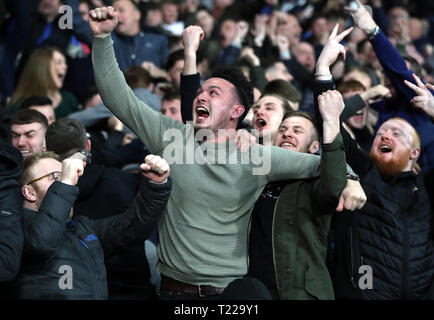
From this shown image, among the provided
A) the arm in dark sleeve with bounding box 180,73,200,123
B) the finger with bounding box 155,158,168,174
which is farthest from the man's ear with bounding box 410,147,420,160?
the finger with bounding box 155,158,168,174

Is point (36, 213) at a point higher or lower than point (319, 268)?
higher

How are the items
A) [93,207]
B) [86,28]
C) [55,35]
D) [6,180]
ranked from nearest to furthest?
[6,180] < [93,207] < [86,28] < [55,35]

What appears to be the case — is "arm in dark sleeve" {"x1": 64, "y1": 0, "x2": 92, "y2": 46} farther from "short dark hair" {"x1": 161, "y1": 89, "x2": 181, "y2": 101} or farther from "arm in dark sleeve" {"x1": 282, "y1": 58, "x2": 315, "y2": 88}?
"arm in dark sleeve" {"x1": 282, "y1": 58, "x2": 315, "y2": 88}

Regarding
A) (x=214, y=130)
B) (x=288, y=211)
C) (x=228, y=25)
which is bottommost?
(x=288, y=211)

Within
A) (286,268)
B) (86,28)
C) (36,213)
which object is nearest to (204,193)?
(286,268)

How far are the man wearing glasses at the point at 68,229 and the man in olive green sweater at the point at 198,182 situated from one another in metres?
0.16

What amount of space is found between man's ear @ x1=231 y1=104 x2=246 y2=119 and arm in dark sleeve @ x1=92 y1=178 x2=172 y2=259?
60 cm

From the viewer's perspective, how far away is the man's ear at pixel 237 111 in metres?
4.09

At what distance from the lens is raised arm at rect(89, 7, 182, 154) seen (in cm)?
372

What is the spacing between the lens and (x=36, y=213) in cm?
392

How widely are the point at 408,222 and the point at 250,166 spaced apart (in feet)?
3.84

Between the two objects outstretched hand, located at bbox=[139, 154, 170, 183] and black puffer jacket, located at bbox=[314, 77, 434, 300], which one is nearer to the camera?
outstretched hand, located at bbox=[139, 154, 170, 183]

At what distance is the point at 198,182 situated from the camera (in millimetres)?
3795

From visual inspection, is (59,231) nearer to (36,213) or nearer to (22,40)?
(36,213)
